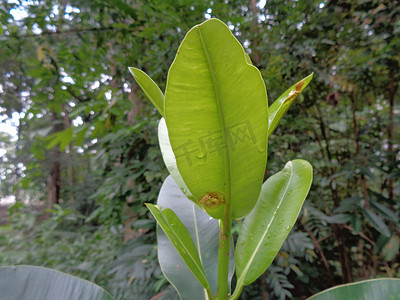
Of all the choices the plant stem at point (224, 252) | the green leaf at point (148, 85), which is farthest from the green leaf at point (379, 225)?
the green leaf at point (148, 85)

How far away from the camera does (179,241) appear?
11.3 inches

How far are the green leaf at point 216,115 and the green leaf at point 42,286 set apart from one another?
0.83ft

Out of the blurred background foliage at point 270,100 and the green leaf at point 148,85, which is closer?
the green leaf at point 148,85

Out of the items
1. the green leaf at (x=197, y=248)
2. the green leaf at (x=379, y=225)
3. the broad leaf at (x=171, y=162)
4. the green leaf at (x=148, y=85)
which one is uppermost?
the green leaf at (x=148, y=85)

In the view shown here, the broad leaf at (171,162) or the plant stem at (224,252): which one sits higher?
the broad leaf at (171,162)

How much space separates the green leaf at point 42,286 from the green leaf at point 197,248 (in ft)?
0.32

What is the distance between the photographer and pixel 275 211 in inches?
13.0

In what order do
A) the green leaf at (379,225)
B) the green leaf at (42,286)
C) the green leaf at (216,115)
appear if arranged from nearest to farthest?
the green leaf at (216,115) → the green leaf at (42,286) → the green leaf at (379,225)

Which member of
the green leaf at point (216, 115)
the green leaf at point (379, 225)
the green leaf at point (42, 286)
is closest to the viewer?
the green leaf at point (216, 115)

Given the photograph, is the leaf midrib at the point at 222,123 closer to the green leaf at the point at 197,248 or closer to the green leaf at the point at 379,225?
the green leaf at the point at 197,248

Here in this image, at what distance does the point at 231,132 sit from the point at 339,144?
5.08 feet

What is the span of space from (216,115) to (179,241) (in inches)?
6.3

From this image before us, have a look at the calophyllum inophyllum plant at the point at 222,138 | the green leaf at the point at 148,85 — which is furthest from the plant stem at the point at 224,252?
the green leaf at the point at 148,85

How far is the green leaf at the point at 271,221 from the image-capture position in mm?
300
